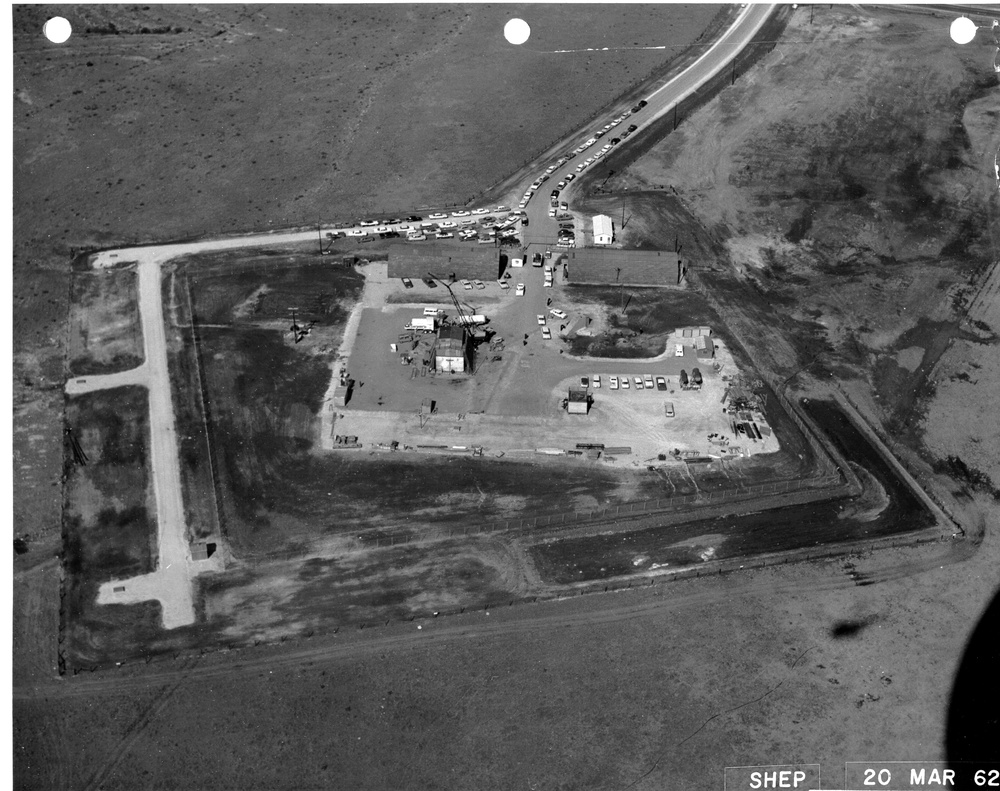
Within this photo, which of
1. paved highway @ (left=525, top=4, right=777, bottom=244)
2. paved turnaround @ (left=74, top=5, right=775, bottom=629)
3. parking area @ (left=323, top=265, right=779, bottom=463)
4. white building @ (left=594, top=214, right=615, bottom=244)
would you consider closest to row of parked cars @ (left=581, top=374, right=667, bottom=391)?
parking area @ (left=323, top=265, right=779, bottom=463)

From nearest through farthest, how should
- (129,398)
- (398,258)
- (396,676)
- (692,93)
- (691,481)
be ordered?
(396,676) → (691,481) → (129,398) → (398,258) → (692,93)

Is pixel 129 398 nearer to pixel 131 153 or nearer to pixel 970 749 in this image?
pixel 131 153

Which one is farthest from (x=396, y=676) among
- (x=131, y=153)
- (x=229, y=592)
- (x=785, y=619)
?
(x=131, y=153)

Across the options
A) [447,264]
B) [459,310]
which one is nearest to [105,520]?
[459,310]

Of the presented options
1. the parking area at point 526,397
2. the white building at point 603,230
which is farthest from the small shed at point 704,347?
the white building at point 603,230

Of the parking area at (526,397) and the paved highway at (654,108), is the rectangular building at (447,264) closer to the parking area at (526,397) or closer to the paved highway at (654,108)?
the parking area at (526,397)

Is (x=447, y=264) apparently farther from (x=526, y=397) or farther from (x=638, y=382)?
(x=638, y=382)
